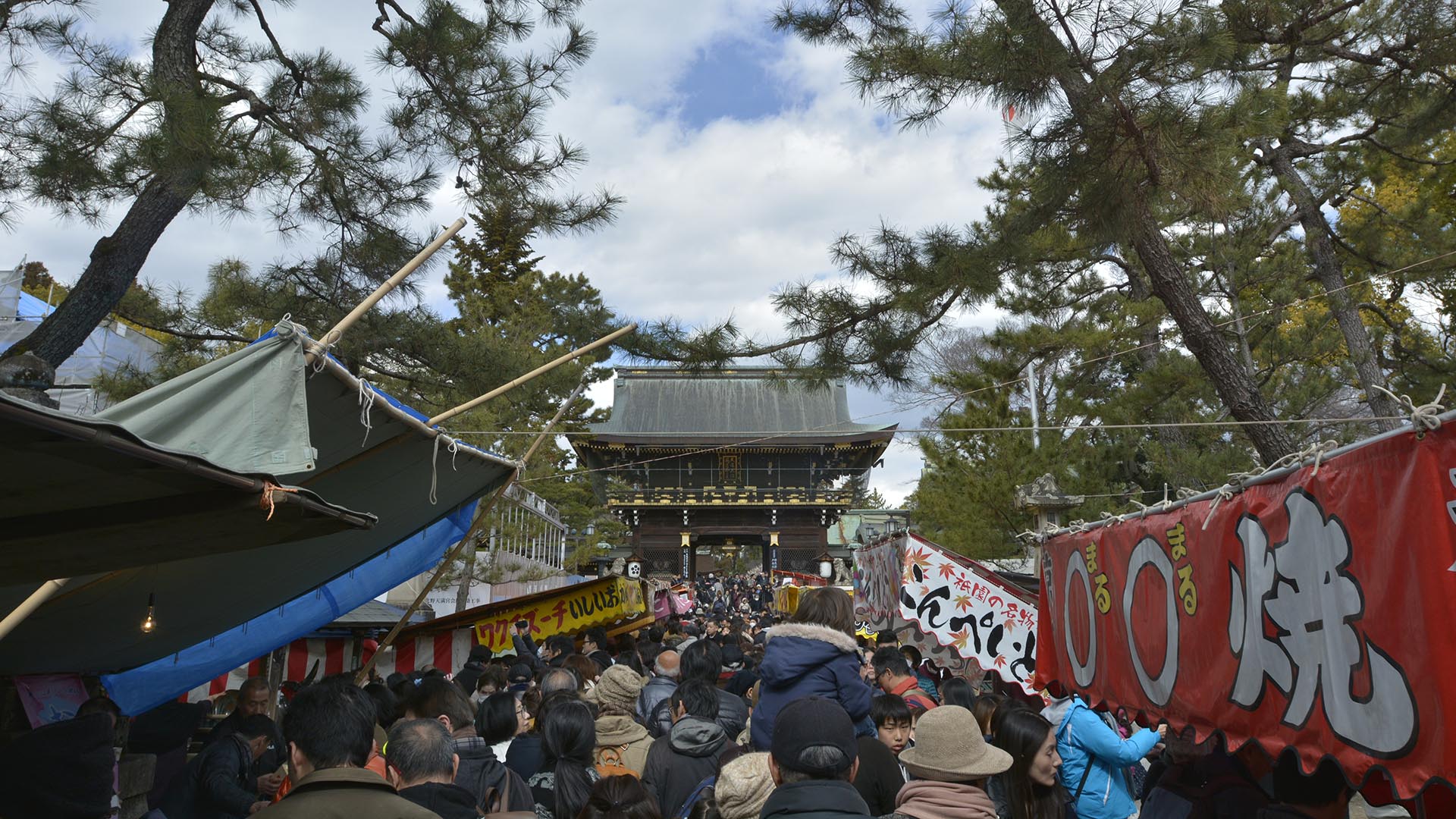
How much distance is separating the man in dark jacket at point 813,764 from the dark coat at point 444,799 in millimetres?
1111

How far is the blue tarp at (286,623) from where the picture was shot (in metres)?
5.89

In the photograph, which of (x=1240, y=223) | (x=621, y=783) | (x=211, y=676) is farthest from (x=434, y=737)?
(x=1240, y=223)

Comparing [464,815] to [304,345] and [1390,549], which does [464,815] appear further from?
[1390,549]

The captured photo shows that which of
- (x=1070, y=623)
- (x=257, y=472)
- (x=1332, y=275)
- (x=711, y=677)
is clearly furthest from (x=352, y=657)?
(x=1332, y=275)

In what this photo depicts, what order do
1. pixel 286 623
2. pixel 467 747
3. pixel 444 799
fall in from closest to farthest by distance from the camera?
pixel 444 799 → pixel 467 747 → pixel 286 623

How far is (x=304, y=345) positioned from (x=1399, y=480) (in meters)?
3.16

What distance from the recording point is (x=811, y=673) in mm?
3541

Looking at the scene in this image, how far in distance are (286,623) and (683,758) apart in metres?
4.14

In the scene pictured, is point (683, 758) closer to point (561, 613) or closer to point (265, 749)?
point (265, 749)

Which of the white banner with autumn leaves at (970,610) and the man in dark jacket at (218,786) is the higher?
the white banner with autumn leaves at (970,610)

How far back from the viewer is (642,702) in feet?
16.7

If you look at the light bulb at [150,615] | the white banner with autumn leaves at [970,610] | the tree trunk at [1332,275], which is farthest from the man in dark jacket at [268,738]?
the tree trunk at [1332,275]

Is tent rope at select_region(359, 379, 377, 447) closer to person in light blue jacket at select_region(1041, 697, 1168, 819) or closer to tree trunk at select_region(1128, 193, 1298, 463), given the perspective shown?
person in light blue jacket at select_region(1041, 697, 1168, 819)

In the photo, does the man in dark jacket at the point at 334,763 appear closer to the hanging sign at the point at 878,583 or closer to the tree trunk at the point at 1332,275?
the hanging sign at the point at 878,583
